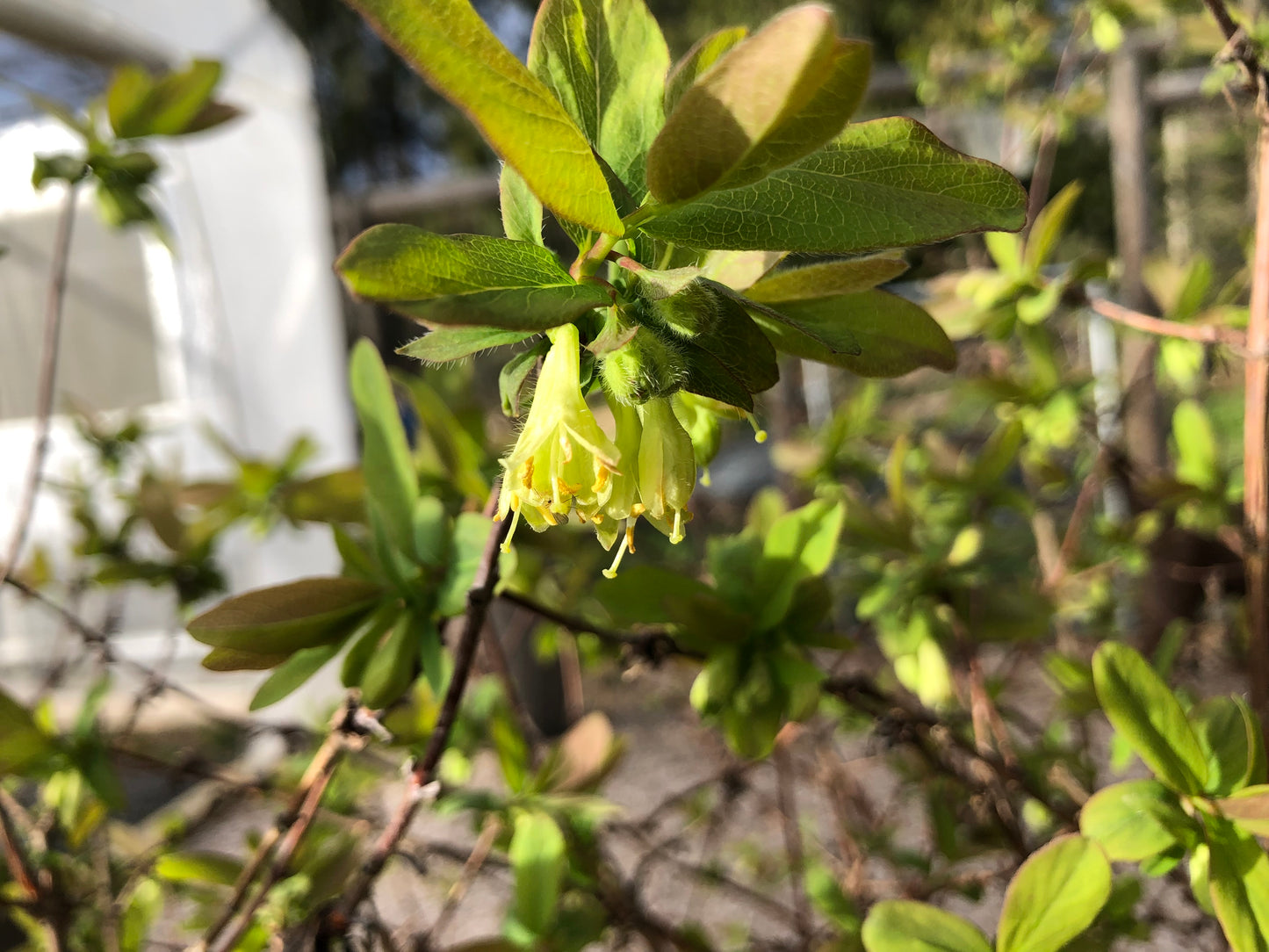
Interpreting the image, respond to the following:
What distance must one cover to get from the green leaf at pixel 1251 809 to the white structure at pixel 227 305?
2.05 metres

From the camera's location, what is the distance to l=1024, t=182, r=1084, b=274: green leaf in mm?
590

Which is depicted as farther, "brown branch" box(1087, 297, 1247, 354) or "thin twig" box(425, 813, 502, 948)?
"thin twig" box(425, 813, 502, 948)

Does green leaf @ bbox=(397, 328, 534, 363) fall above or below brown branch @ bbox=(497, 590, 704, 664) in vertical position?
above

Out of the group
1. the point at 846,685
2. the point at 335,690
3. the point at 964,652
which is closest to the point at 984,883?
the point at 964,652

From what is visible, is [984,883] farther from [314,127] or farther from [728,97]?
[314,127]

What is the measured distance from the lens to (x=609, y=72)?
0.28 m

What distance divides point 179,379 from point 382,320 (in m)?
0.57

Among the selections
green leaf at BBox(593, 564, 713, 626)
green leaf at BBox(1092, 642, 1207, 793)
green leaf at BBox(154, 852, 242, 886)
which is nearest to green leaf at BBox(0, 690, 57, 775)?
green leaf at BBox(154, 852, 242, 886)

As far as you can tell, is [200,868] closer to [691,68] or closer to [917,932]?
[917,932]

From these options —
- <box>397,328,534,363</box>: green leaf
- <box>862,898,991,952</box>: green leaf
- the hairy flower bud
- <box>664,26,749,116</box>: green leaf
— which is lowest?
<box>862,898,991,952</box>: green leaf

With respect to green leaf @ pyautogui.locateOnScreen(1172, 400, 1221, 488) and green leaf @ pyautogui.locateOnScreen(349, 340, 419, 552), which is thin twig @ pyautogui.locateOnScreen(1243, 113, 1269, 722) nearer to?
green leaf @ pyautogui.locateOnScreen(1172, 400, 1221, 488)

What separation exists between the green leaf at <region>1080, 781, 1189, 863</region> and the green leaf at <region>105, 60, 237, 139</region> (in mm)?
652

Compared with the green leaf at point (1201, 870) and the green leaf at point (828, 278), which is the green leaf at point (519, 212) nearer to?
the green leaf at point (828, 278)

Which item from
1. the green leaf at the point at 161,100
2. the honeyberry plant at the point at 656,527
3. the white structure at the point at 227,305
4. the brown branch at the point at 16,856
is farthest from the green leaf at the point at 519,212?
the white structure at the point at 227,305
